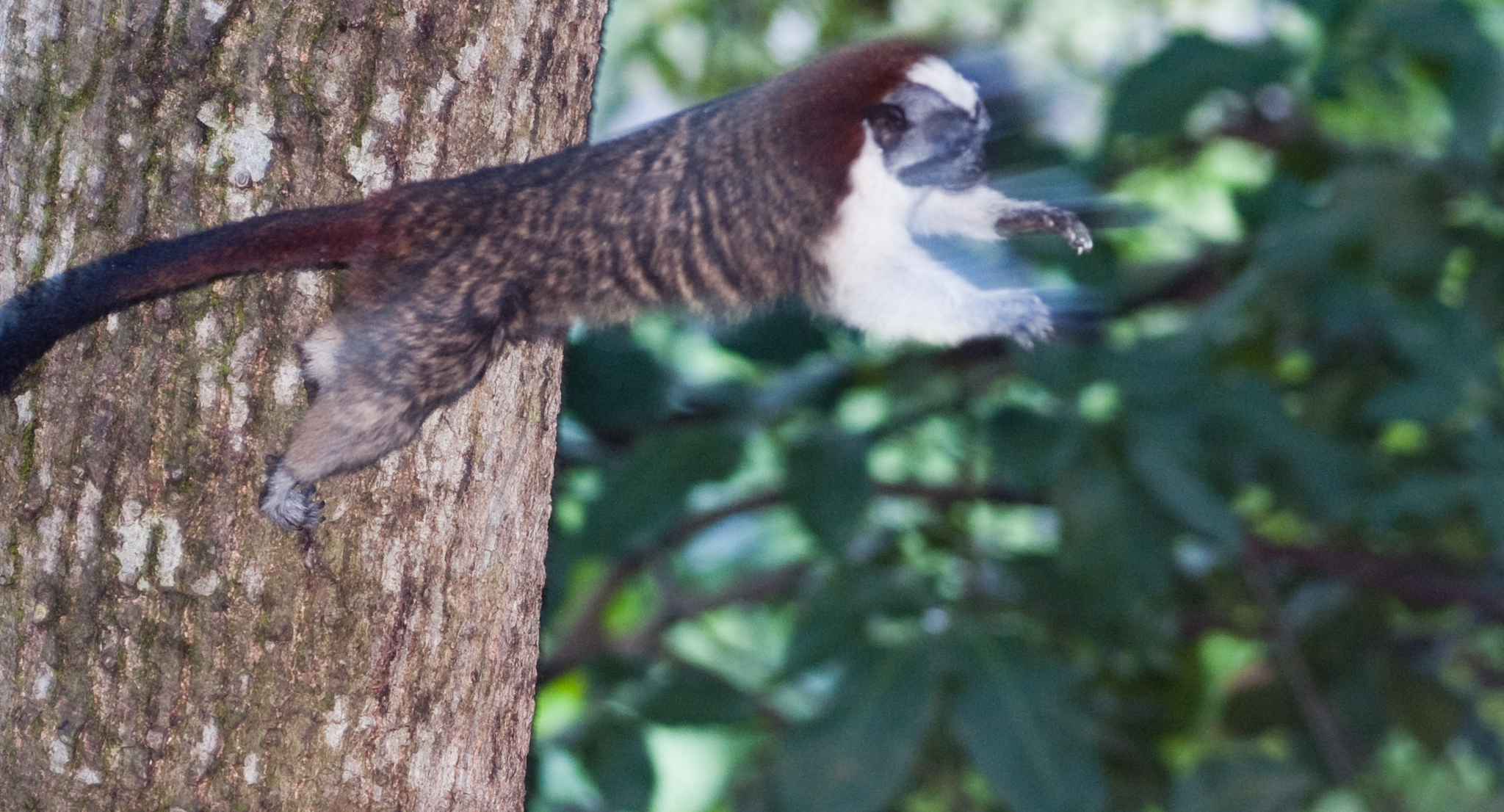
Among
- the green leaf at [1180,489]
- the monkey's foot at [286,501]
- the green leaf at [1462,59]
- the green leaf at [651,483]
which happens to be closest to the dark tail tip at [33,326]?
the monkey's foot at [286,501]

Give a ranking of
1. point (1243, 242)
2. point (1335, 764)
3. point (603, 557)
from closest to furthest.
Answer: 1. point (603, 557)
2. point (1335, 764)
3. point (1243, 242)

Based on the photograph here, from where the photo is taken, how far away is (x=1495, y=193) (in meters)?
2.39

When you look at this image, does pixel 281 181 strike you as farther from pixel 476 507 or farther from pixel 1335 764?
pixel 1335 764

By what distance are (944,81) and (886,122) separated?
9 cm

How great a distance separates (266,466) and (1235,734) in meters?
2.35

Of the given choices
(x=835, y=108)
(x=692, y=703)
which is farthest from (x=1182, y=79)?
(x=692, y=703)

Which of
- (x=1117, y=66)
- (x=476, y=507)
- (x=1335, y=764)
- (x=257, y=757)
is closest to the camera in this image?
(x=257, y=757)

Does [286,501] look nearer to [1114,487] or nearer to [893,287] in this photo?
[893,287]

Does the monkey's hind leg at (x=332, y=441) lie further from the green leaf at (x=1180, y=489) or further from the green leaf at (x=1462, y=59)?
the green leaf at (x=1462, y=59)

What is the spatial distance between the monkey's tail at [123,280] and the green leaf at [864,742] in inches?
50.3

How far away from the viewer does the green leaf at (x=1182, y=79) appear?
2.24 meters

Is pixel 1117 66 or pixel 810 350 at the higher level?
pixel 1117 66

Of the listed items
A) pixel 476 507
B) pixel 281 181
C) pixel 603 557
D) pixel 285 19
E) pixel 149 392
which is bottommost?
pixel 603 557

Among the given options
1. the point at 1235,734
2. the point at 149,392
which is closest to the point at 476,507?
the point at 149,392
